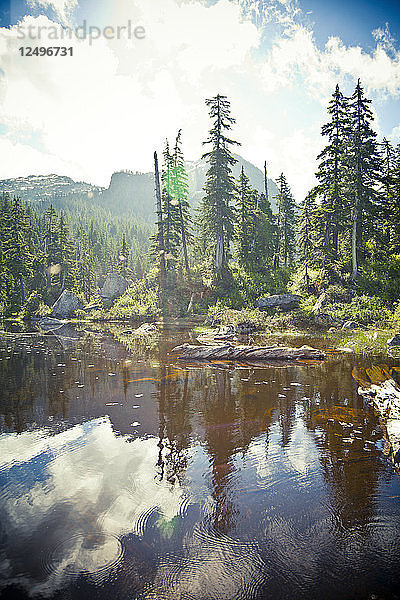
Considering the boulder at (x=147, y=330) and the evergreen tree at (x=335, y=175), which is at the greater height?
the evergreen tree at (x=335, y=175)

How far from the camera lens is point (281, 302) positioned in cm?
3025

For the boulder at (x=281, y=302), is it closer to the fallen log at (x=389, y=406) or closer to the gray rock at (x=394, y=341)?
the gray rock at (x=394, y=341)

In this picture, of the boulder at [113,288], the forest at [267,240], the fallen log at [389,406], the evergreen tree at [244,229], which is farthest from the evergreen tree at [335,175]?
the boulder at [113,288]

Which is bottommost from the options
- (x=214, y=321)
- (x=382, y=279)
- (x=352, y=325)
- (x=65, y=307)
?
(x=352, y=325)

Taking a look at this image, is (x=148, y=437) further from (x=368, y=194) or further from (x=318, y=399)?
(x=368, y=194)

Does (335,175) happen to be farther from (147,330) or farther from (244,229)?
(147,330)

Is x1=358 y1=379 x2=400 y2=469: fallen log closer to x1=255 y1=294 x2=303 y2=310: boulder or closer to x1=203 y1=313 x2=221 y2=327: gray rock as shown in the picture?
x1=203 y1=313 x2=221 y2=327: gray rock

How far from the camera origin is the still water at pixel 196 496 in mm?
3986

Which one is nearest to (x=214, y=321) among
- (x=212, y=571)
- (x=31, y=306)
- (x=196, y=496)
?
(x=196, y=496)

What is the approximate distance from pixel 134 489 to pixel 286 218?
158 ft

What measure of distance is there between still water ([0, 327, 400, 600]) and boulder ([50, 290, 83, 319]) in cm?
3886

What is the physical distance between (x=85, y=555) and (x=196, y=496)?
186cm

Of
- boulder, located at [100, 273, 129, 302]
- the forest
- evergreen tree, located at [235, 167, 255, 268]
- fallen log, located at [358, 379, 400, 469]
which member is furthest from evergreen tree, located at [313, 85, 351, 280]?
boulder, located at [100, 273, 129, 302]

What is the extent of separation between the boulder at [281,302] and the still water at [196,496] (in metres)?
19.1
